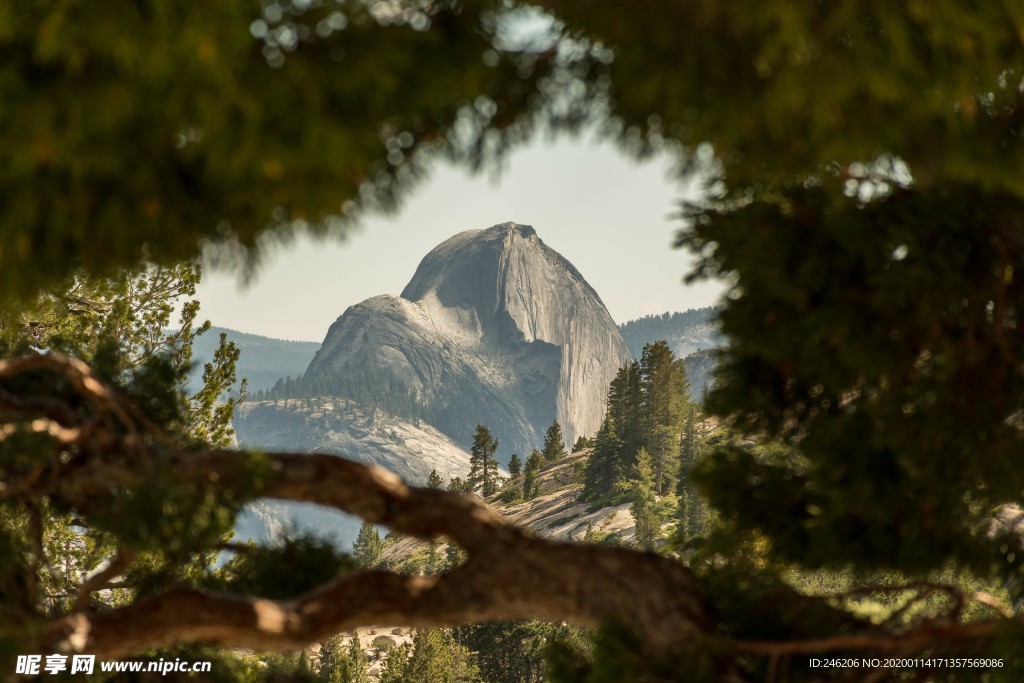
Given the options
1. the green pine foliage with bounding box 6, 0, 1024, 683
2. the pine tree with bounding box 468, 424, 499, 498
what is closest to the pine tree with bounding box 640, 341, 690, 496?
the pine tree with bounding box 468, 424, 499, 498

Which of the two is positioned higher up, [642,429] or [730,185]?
[642,429]

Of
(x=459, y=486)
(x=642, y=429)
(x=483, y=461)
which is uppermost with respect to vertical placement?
(x=483, y=461)

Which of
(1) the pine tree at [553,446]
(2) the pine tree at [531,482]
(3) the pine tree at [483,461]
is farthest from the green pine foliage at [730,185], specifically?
(1) the pine tree at [553,446]

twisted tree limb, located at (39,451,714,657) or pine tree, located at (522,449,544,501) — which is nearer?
twisted tree limb, located at (39,451,714,657)

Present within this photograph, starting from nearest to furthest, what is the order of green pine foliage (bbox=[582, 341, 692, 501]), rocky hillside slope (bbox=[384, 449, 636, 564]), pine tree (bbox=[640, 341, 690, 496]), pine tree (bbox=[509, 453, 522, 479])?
rocky hillside slope (bbox=[384, 449, 636, 564]), green pine foliage (bbox=[582, 341, 692, 501]), pine tree (bbox=[640, 341, 690, 496]), pine tree (bbox=[509, 453, 522, 479])

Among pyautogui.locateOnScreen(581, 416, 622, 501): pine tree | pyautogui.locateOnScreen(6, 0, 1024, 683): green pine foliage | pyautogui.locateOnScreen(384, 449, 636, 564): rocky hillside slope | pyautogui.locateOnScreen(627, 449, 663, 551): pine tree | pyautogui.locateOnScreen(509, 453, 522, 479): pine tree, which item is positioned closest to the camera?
pyautogui.locateOnScreen(6, 0, 1024, 683): green pine foliage

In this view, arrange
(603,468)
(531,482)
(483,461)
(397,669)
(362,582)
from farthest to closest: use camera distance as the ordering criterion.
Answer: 1. (483,461)
2. (531,482)
3. (603,468)
4. (397,669)
5. (362,582)

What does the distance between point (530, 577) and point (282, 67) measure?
282cm

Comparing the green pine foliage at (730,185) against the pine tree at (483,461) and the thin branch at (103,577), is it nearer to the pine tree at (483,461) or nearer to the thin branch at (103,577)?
the thin branch at (103,577)

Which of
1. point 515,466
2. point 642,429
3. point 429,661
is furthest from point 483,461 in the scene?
point 429,661

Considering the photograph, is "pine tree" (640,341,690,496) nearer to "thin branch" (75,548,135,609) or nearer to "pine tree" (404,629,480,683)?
"pine tree" (404,629,480,683)

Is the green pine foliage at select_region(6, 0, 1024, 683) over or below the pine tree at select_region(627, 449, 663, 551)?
below

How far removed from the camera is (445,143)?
351 cm

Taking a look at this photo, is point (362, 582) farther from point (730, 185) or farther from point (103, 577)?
point (730, 185)
